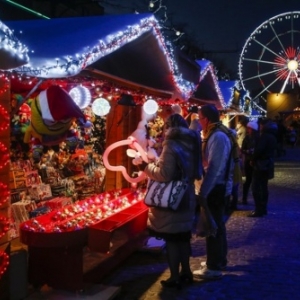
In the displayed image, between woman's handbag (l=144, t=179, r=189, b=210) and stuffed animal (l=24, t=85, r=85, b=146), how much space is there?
106 cm

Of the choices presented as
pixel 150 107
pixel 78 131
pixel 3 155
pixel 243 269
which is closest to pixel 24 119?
pixel 78 131

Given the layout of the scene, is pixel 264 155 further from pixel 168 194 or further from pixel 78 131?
pixel 168 194

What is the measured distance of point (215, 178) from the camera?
5.07m

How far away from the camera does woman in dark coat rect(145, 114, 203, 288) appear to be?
4594mm

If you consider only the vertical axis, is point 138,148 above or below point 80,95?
below

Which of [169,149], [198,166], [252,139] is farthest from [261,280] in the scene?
[252,139]

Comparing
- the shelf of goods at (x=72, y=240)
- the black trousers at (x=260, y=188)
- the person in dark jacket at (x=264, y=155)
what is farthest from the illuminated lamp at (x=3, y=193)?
the black trousers at (x=260, y=188)

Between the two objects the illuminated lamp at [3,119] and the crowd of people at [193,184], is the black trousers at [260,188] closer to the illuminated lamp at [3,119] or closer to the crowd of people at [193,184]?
the crowd of people at [193,184]

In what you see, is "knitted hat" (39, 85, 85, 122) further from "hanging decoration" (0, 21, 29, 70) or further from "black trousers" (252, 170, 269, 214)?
"black trousers" (252, 170, 269, 214)

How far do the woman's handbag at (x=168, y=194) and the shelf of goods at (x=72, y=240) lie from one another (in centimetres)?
47

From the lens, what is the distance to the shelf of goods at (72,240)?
14.4 feet

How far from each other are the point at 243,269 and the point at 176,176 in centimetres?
185

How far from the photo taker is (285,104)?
5553 centimetres

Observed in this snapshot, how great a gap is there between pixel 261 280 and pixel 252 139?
5.29m
